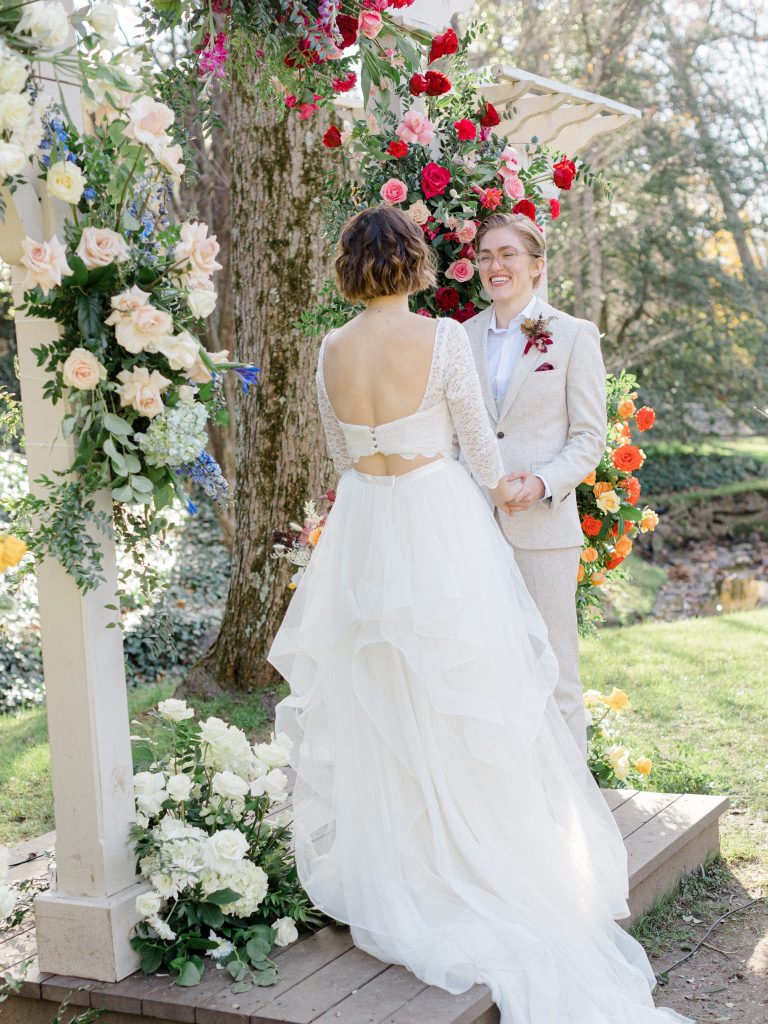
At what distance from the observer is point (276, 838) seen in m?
3.26

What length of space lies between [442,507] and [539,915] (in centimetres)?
110

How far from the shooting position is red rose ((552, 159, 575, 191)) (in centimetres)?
390

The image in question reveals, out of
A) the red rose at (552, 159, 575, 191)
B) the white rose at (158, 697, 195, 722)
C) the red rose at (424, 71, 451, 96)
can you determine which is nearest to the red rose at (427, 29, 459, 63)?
the red rose at (424, 71, 451, 96)

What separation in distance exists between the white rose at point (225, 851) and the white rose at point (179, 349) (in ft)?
4.11

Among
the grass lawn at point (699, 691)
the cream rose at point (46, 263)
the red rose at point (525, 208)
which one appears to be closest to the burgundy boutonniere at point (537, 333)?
the red rose at point (525, 208)

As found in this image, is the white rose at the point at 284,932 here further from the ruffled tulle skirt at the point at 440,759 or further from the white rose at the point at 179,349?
the white rose at the point at 179,349

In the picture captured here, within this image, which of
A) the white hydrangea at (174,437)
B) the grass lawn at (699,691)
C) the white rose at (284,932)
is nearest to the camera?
the white hydrangea at (174,437)

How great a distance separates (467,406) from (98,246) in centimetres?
106

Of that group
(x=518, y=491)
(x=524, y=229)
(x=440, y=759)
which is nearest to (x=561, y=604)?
(x=518, y=491)

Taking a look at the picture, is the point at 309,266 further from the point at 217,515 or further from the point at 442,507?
the point at 217,515

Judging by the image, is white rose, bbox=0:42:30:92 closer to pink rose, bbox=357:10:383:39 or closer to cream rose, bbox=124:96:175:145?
cream rose, bbox=124:96:175:145

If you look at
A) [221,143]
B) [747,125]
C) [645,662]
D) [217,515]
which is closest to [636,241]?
[747,125]

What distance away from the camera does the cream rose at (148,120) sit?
2451mm

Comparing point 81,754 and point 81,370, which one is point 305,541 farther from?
point 81,370
